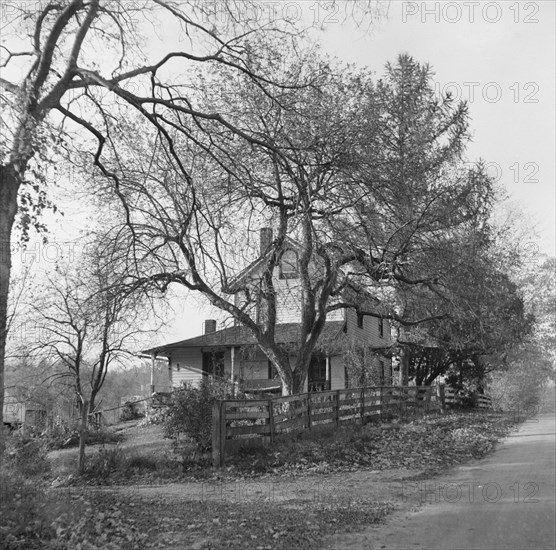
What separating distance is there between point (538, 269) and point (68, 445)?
32.5 metres

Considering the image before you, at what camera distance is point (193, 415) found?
1322 centimetres

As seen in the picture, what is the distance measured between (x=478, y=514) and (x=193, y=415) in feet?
23.2

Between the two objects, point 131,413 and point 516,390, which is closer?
point 131,413

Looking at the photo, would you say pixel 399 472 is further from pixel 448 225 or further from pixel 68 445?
pixel 68 445

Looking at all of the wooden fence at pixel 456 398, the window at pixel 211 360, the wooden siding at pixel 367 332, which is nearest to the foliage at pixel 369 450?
the wooden siding at pixel 367 332

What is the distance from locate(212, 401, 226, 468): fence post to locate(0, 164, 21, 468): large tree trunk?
578 centimetres

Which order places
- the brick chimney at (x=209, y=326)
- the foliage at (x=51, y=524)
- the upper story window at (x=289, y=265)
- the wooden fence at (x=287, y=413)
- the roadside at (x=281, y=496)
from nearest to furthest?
the foliage at (x=51, y=524)
the roadside at (x=281, y=496)
the wooden fence at (x=287, y=413)
the upper story window at (x=289, y=265)
the brick chimney at (x=209, y=326)

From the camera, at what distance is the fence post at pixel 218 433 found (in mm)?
12414

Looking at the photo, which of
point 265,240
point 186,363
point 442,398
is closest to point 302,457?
point 265,240

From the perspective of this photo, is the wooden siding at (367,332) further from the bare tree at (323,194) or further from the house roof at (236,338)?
the bare tree at (323,194)

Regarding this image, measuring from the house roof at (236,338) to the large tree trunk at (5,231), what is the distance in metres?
13.7

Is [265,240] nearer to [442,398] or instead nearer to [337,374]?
[337,374]

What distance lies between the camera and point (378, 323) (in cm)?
3478

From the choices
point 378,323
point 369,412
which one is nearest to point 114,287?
point 369,412
